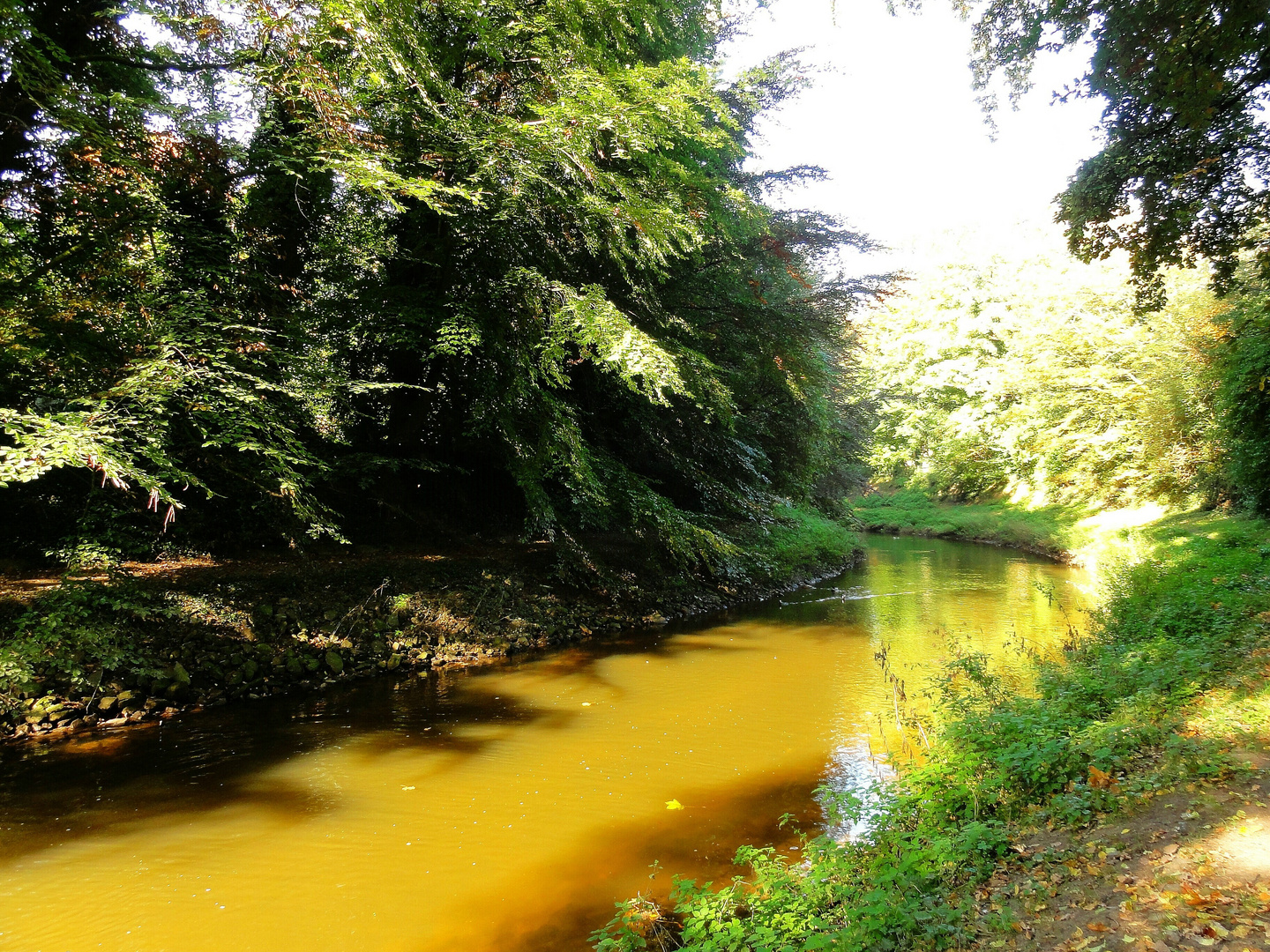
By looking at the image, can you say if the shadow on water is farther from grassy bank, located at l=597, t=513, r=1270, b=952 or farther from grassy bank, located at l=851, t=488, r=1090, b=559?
grassy bank, located at l=851, t=488, r=1090, b=559

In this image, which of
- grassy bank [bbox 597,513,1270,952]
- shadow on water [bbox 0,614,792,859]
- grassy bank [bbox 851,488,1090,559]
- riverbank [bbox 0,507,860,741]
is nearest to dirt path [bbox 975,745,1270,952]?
grassy bank [bbox 597,513,1270,952]

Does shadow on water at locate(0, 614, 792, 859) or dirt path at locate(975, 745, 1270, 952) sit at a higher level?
dirt path at locate(975, 745, 1270, 952)

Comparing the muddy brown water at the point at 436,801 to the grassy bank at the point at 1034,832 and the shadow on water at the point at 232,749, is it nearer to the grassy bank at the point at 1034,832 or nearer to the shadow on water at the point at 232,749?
the shadow on water at the point at 232,749

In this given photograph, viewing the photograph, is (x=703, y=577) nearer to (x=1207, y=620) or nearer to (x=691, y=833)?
(x=1207, y=620)

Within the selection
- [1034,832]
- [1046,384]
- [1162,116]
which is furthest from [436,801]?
[1046,384]

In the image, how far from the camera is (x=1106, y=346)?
19.0m

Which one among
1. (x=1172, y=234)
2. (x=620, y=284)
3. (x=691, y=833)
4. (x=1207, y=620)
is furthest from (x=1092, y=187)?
(x=691, y=833)

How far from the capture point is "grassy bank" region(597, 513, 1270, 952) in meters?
2.69

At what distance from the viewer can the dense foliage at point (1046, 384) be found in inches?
611

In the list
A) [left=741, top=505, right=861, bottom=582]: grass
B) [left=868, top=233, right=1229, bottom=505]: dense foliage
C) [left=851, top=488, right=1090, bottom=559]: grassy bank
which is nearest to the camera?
[left=741, top=505, right=861, bottom=582]: grass

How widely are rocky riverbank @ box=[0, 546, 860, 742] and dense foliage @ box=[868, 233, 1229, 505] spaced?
8.52 m

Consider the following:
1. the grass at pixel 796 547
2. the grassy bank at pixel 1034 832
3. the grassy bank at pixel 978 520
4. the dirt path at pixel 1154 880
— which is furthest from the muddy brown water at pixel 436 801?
the grassy bank at pixel 978 520

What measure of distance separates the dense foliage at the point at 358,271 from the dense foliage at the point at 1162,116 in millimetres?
3135

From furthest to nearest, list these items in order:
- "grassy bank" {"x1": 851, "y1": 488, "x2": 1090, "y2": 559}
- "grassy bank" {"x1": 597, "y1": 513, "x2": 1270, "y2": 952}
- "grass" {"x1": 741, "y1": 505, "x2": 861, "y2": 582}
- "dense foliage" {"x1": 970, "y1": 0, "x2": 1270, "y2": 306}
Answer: "grassy bank" {"x1": 851, "y1": 488, "x2": 1090, "y2": 559} < "grass" {"x1": 741, "y1": 505, "x2": 861, "y2": 582} < "dense foliage" {"x1": 970, "y1": 0, "x2": 1270, "y2": 306} < "grassy bank" {"x1": 597, "y1": 513, "x2": 1270, "y2": 952}
